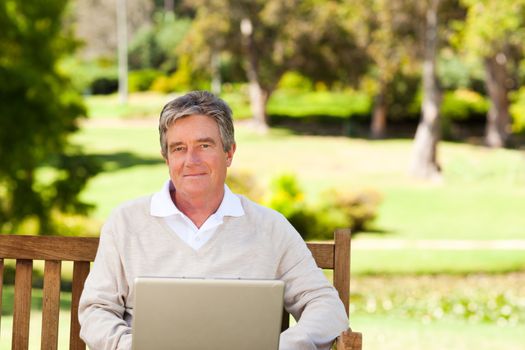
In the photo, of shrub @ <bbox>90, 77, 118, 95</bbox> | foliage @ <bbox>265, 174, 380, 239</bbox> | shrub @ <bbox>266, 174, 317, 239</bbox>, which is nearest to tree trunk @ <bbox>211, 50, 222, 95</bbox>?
shrub @ <bbox>90, 77, 118, 95</bbox>

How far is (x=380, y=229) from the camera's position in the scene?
20344 millimetres

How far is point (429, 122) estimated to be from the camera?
30.2 m

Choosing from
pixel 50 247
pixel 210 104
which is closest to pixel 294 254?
pixel 210 104

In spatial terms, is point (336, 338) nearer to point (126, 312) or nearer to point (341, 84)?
point (126, 312)

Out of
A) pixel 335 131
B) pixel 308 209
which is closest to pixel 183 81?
pixel 335 131

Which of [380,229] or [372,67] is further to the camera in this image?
[372,67]

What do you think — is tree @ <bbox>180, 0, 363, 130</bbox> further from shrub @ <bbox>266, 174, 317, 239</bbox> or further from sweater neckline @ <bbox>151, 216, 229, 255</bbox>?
sweater neckline @ <bbox>151, 216, 229, 255</bbox>

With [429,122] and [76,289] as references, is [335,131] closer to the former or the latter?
[429,122]

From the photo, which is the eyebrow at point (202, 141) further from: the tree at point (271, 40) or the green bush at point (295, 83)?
the green bush at point (295, 83)

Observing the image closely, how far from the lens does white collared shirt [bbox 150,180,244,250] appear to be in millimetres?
Answer: 3014

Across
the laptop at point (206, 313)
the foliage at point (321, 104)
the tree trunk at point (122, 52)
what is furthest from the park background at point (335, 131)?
the laptop at point (206, 313)

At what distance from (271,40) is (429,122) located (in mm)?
11641

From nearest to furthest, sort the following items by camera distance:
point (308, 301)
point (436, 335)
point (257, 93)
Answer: point (308, 301) → point (436, 335) → point (257, 93)

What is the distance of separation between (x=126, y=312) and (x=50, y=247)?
48cm
